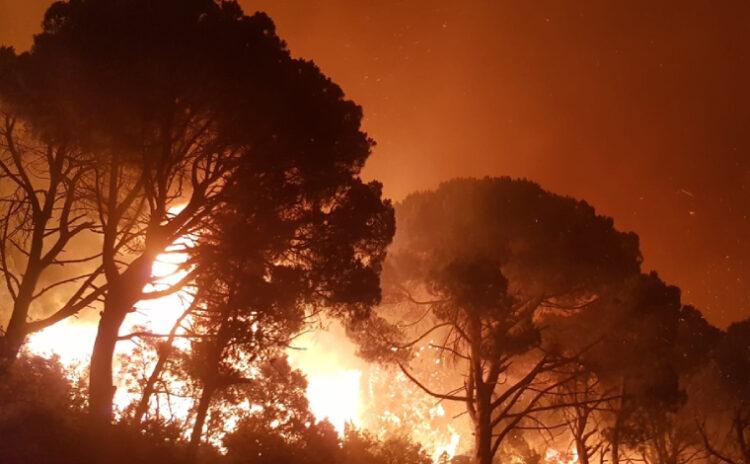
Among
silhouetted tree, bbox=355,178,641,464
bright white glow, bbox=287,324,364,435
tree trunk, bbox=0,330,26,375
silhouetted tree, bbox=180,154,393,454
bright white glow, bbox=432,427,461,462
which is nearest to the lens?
silhouetted tree, bbox=180,154,393,454

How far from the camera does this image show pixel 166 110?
457 inches

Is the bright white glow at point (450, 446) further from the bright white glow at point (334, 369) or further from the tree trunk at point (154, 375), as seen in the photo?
the tree trunk at point (154, 375)

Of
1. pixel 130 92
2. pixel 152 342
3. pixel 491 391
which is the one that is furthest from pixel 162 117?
pixel 491 391

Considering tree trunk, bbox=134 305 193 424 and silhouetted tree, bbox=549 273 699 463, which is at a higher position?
silhouetted tree, bbox=549 273 699 463

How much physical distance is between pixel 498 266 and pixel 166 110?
28.9 ft

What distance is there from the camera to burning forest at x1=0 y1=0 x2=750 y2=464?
1146 centimetres

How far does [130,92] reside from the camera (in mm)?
11203

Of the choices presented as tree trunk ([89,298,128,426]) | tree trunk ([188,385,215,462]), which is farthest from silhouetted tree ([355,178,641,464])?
tree trunk ([89,298,128,426])

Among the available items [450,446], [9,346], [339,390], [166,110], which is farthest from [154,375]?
[450,446]

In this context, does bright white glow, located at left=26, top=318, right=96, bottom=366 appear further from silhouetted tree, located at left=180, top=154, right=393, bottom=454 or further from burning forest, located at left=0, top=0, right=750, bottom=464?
silhouetted tree, located at left=180, top=154, right=393, bottom=454

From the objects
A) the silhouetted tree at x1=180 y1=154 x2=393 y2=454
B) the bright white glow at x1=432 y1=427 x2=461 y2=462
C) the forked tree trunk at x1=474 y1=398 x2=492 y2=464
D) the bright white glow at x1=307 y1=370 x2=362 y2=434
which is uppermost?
the bright white glow at x1=307 y1=370 x2=362 y2=434

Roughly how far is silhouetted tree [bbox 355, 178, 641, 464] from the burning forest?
0.21ft

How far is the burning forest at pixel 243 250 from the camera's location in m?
11.5

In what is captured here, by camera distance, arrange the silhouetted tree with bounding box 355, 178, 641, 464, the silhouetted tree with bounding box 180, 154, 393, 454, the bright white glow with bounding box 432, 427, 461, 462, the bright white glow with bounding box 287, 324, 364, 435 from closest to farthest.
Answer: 1. the silhouetted tree with bounding box 180, 154, 393, 454
2. the silhouetted tree with bounding box 355, 178, 641, 464
3. the bright white glow with bounding box 287, 324, 364, 435
4. the bright white glow with bounding box 432, 427, 461, 462
